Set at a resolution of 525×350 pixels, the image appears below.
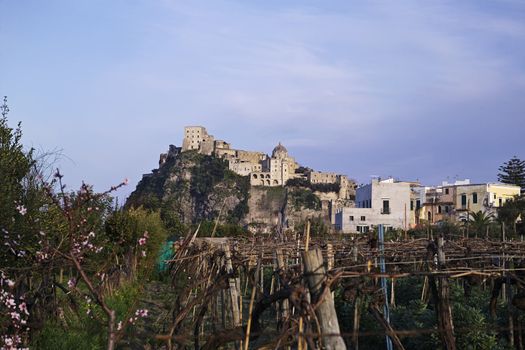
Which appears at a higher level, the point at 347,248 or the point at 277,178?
the point at 277,178

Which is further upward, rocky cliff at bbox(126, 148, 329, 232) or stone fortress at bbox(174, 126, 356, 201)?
stone fortress at bbox(174, 126, 356, 201)

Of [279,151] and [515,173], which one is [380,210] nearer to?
[515,173]

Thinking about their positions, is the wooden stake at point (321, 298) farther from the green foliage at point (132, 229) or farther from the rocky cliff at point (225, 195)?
the rocky cliff at point (225, 195)

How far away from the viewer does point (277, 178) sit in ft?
367

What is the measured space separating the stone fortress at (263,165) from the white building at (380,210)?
171 feet

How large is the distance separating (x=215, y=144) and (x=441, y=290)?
109m

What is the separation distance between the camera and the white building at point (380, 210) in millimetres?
55125

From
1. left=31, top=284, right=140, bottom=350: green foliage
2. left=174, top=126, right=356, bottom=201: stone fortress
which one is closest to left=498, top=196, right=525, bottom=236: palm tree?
left=31, top=284, right=140, bottom=350: green foliage

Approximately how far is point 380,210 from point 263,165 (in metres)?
58.7

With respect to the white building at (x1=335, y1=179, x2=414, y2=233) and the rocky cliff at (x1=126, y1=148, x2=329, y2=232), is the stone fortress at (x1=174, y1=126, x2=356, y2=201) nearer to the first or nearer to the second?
the rocky cliff at (x1=126, y1=148, x2=329, y2=232)

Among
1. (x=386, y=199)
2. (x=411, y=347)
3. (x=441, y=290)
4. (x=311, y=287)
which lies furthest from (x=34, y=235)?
(x=386, y=199)

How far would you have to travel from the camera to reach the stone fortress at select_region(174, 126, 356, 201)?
111m

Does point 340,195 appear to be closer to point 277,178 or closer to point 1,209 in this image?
point 277,178

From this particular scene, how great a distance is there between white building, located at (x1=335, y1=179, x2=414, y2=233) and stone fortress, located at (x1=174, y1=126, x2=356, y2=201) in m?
52.3
